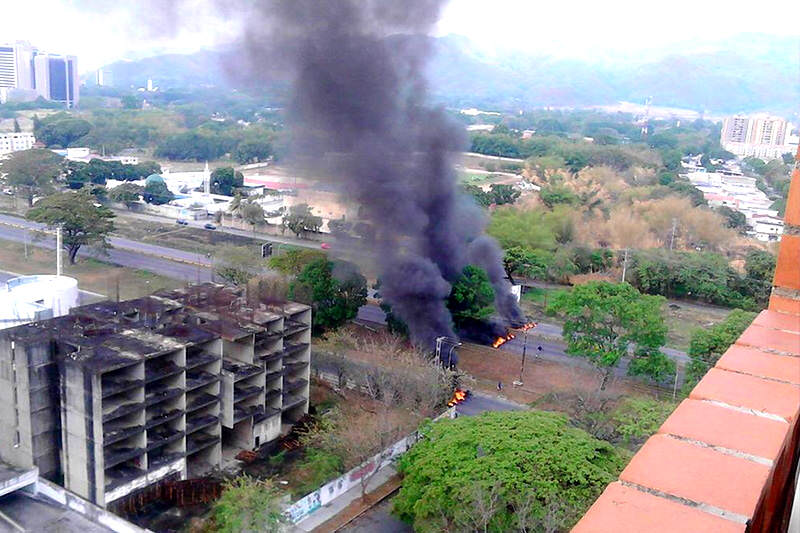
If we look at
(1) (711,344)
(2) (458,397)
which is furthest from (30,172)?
(1) (711,344)

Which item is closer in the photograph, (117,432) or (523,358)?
(117,432)

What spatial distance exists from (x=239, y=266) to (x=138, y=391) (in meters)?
9.68

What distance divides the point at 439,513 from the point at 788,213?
658 centimetres

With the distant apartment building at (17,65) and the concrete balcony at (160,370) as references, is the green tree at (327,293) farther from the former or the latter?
the distant apartment building at (17,65)

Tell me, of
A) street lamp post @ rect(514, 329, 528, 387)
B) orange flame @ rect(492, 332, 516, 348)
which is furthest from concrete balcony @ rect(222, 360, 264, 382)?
orange flame @ rect(492, 332, 516, 348)

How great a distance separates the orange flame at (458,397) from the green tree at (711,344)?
4036 millimetres

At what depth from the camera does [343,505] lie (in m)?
10.2

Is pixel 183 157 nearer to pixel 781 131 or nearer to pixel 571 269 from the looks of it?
pixel 571 269

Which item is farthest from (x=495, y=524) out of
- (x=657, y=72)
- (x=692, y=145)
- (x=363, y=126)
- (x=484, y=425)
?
(x=657, y=72)

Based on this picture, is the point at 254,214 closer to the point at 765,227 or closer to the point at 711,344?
the point at 711,344

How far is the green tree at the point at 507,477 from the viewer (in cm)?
815

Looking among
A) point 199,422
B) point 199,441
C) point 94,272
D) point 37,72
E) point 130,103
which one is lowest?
point 94,272

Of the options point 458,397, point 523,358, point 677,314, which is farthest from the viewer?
point 677,314

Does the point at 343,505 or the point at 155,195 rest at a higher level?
the point at 155,195
